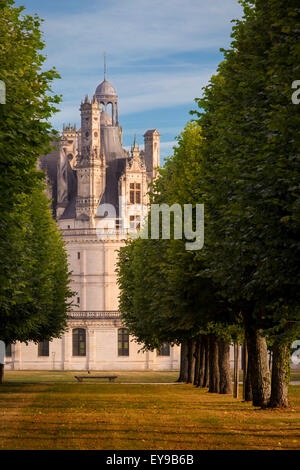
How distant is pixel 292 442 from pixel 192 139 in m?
26.2

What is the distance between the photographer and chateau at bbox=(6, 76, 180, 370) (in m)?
132

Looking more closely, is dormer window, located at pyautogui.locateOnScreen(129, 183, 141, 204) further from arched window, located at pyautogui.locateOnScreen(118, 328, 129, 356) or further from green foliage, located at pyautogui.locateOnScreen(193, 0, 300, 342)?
green foliage, located at pyautogui.locateOnScreen(193, 0, 300, 342)

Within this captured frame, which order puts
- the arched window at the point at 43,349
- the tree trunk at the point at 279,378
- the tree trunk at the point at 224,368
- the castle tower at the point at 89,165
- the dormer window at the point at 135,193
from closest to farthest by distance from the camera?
the tree trunk at the point at 279,378
the tree trunk at the point at 224,368
the arched window at the point at 43,349
the castle tower at the point at 89,165
the dormer window at the point at 135,193

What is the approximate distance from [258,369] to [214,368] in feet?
56.9

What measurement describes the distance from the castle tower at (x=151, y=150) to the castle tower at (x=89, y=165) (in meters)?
11.2

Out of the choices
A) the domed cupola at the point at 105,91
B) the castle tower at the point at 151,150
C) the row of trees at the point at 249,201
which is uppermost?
the domed cupola at the point at 105,91

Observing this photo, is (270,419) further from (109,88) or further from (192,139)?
(109,88)

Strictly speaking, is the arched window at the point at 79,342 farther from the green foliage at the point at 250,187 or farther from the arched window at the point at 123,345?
the green foliage at the point at 250,187

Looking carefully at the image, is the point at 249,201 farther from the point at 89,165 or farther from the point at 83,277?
the point at 89,165

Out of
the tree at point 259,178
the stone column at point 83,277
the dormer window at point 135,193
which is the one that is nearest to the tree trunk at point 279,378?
the tree at point 259,178

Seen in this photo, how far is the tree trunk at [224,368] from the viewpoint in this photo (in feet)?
173

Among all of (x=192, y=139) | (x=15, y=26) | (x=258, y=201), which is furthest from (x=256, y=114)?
(x=192, y=139)

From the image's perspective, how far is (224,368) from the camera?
52.9 m
